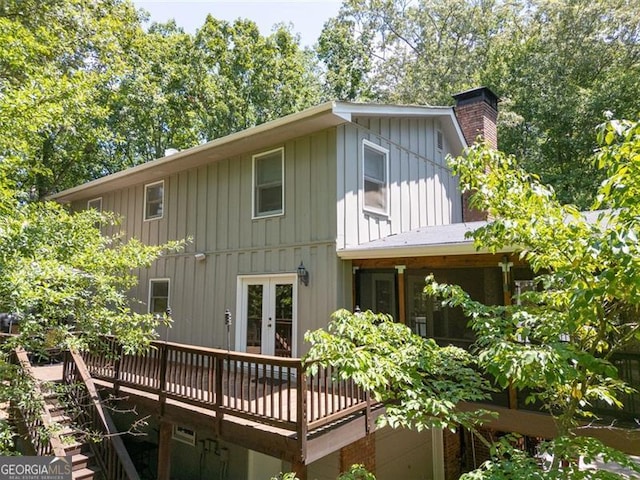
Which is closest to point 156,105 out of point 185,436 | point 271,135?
point 271,135

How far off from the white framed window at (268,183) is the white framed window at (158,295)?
3436mm

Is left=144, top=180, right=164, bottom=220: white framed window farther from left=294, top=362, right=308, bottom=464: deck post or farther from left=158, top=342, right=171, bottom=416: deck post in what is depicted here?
left=294, top=362, right=308, bottom=464: deck post

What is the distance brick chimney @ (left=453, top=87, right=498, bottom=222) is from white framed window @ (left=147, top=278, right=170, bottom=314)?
8.04 m

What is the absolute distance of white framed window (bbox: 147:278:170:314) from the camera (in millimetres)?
10289

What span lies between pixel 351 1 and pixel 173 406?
83.3 feet

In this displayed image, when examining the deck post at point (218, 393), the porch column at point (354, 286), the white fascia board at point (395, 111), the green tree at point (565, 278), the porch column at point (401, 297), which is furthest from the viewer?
the porch column at point (354, 286)

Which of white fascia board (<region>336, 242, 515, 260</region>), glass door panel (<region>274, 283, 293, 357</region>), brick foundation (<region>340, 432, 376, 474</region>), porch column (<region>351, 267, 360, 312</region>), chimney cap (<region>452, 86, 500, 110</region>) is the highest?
chimney cap (<region>452, 86, 500, 110</region>)

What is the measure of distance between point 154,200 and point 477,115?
8741mm

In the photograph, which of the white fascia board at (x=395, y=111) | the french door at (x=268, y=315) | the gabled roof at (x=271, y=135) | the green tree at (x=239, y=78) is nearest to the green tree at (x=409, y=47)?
the green tree at (x=239, y=78)

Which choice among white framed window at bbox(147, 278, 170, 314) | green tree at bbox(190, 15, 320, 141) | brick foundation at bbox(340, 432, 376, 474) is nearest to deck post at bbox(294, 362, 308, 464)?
brick foundation at bbox(340, 432, 376, 474)

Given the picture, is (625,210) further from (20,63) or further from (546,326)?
(20,63)

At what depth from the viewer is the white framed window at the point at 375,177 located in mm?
8047

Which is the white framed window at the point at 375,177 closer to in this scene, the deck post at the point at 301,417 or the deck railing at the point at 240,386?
the deck railing at the point at 240,386

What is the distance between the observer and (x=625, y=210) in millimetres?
2287
